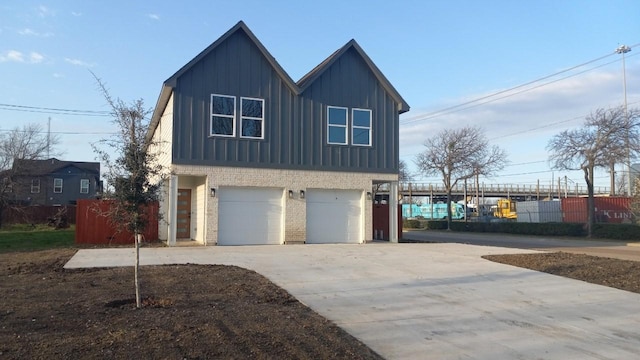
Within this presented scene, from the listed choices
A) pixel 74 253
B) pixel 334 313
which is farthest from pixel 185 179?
pixel 334 313

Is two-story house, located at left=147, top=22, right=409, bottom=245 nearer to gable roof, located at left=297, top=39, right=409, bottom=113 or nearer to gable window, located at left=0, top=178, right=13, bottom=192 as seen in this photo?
gable roof, located at left=297, top=39, right=409, bottom=113

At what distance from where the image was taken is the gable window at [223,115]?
67.8 feet

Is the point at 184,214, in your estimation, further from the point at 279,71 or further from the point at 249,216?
the point at 279,71

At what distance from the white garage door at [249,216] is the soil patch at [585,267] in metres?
8.66

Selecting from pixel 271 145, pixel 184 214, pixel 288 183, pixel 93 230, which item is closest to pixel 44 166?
pixel 184 214

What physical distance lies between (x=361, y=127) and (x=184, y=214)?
907cm

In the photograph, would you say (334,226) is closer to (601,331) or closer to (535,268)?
(535,268)

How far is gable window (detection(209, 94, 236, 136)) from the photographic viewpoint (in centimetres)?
2066

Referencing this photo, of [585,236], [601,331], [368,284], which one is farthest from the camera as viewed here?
[585,236]

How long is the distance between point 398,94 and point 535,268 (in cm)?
1172

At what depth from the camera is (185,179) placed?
22.8 m

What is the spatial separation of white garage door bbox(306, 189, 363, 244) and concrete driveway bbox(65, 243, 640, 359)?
17.6 feet

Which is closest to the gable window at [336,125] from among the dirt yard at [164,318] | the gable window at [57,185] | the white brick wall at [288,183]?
the white brick wall at [288,183]

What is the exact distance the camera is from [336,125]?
22891 mm
